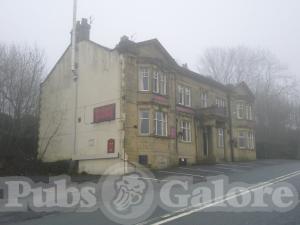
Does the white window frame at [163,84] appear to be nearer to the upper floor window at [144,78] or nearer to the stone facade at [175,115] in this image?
the stone facade at [175,115]

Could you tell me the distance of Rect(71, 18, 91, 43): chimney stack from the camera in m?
34.1

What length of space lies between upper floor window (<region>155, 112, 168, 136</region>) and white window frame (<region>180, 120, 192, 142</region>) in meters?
3.28

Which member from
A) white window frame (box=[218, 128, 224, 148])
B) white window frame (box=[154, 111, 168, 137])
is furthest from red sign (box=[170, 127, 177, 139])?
white window frame (box=[218, 128, 224, 148])

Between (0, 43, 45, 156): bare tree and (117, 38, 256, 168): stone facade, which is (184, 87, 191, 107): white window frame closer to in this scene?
(117, 38, 256, 168): stone facade

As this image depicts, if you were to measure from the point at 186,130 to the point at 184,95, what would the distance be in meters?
3.14

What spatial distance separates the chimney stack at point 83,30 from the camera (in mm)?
34062

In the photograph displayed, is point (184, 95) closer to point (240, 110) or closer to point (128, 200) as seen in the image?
point (240, 110)

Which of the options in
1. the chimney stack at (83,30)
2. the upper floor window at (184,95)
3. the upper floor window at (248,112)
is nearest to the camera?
the chimney stack at (83,30)

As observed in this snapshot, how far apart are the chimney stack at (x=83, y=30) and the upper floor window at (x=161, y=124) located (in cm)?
895

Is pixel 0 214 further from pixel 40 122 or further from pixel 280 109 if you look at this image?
pixel 280 109

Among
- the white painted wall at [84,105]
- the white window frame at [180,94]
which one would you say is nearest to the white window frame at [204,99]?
the white window frame at [180,94]

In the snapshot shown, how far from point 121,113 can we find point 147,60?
493cm

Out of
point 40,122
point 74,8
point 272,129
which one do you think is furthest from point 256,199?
point 272,129

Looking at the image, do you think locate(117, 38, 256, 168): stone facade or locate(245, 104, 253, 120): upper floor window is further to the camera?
locate(245, 104, 253, 120): upper floor window
